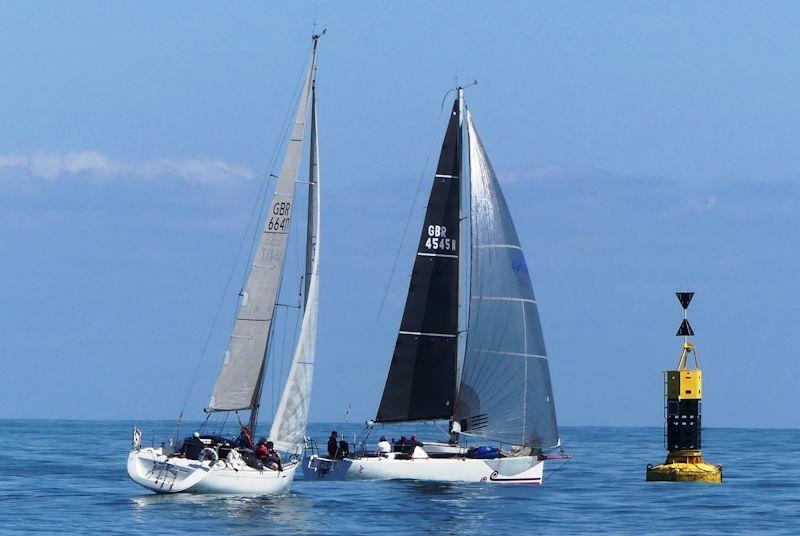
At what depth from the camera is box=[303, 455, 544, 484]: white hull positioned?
55.0 m

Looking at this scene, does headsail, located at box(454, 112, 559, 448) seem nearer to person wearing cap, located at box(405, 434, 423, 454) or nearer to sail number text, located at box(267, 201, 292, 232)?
person wearing cap, located at box(405, 434, 423, 454)

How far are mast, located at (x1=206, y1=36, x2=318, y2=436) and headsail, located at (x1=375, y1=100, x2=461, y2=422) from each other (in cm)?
795

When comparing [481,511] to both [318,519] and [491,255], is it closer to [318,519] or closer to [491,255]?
[318,519]

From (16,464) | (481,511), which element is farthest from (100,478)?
(481,511)

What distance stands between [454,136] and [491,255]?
4960 mm

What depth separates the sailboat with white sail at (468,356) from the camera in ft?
184

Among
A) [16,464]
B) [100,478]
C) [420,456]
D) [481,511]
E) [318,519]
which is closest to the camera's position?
[318,519]

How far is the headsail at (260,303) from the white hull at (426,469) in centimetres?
586

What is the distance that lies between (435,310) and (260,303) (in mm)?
9356

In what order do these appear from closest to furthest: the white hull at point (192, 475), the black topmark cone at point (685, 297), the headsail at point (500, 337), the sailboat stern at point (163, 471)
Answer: the white hull at point (192, 475) < the sailboat stern at point (163, 471) < the headsail at point (500, 337) < the black topmark cone at point (685, 297)

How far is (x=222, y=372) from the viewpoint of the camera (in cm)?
5119

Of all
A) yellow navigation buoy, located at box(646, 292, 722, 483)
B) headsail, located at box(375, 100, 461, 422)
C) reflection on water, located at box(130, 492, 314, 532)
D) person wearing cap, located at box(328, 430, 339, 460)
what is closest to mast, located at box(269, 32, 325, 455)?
reflection on water, located at box(130, 492, 314, 532)

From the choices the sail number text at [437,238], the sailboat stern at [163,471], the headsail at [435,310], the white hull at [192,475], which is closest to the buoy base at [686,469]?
the headsail at [435,310]

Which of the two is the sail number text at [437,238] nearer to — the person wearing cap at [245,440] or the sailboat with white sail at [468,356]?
the sailboat with white sail at [468,356]
